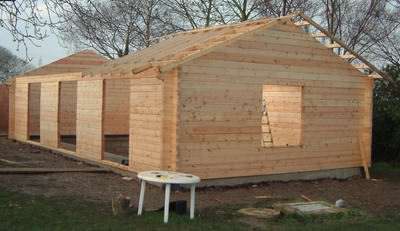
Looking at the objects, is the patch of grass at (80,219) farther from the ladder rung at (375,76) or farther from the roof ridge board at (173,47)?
the ladder rung at (375,76)

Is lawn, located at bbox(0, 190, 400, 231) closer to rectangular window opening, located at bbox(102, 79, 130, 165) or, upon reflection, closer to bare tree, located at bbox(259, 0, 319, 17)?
rectangular window opening, located at bbox(102, 79, 130, 165)

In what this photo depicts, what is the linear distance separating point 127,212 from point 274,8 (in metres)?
21.0

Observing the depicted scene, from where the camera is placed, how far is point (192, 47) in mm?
13070

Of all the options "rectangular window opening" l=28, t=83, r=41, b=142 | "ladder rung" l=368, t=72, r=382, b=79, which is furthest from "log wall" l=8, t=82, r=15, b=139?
"ladder rung" l=368, t=72, r=382, b=79

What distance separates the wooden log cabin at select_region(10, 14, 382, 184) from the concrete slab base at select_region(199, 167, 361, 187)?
0.12 meters

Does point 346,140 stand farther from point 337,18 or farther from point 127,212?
point 337,18

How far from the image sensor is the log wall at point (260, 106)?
40.4 feet

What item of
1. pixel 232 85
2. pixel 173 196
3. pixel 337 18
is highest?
pixel 337 18

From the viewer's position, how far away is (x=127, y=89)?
22.0 metres

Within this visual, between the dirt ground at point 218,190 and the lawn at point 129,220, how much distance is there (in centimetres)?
86

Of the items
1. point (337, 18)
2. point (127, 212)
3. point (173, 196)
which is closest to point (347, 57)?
point (173, 196)

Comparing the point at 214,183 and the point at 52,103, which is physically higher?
the point at 52,103

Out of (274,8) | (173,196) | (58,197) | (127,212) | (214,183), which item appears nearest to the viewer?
(127,212)

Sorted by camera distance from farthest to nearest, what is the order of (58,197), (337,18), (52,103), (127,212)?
(337,18), (52,103), (58,197), (127,212)
